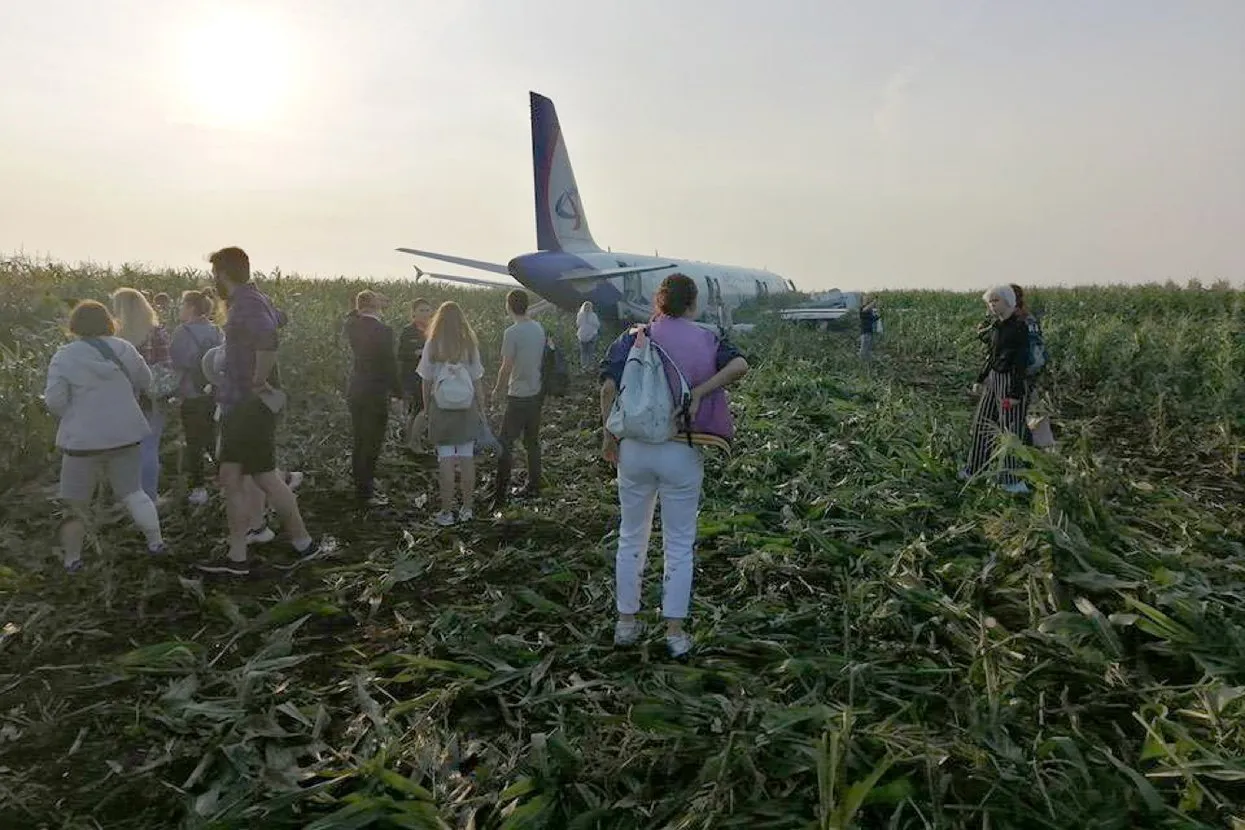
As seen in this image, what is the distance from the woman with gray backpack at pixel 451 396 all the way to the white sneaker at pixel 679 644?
271 cm

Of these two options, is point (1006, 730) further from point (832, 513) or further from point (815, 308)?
point (815, 308)

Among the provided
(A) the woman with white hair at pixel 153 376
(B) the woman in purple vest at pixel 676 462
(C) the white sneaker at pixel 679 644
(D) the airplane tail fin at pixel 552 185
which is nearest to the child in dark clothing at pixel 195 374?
(A) the woman with white hair at pixel 153 376

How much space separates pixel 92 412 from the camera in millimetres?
4555

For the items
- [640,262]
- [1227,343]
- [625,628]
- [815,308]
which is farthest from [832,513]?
[815,308]

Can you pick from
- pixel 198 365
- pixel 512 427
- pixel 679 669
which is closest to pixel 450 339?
pixel 512 427

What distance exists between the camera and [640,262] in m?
21.3

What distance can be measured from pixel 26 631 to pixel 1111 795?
201 inches

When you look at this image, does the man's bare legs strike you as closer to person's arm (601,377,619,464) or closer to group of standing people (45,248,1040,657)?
group of standing people (45,248,1040,657)

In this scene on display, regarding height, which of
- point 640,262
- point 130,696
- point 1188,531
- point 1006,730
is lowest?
point 130,696

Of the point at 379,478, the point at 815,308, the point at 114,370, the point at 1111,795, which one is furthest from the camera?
the point at 815,308

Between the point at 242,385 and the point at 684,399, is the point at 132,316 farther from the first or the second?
the point at 684,399

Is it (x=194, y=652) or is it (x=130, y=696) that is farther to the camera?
(x=194, y=652)

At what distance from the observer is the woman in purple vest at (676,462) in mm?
3570

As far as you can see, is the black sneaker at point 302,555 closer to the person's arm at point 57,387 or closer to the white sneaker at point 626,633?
the person's arm at point 57,387
